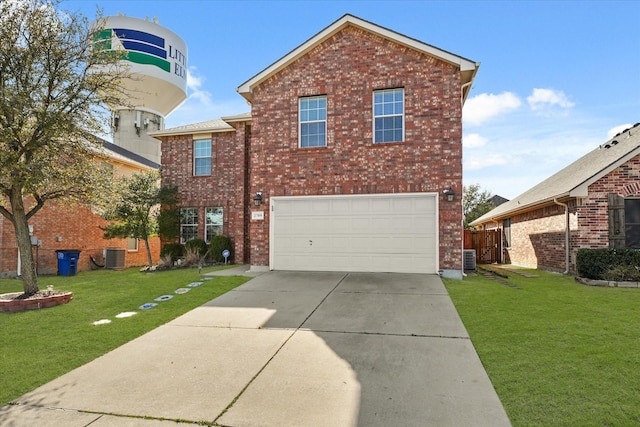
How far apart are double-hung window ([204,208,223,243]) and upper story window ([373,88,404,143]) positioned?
7916 millimetres

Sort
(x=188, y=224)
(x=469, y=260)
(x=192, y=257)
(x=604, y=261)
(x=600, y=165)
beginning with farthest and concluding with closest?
(x=188, y=224) < (x=192, y=257) < (x=469, y=260) < (x=600, y=165) < (x=604, y=261)

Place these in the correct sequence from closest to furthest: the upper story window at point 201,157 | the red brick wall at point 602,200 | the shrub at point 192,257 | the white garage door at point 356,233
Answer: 1. the white garage door at point 356,233
2. the red brick wall at point 602,200
3. the shrub at point 192,257
4. the upper story window at point 201,157

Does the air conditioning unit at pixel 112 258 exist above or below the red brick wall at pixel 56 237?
below

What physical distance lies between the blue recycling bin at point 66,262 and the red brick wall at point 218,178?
4480mm

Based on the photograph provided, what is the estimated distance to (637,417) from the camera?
11.2 ft

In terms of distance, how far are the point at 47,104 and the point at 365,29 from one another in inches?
348

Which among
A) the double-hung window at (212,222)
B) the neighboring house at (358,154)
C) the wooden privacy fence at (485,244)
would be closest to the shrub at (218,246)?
the double-hung window at (212,222)

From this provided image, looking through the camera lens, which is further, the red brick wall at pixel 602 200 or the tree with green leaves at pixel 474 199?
the tree with green leaves at pixel 474 199

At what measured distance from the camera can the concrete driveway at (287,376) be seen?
3725 millimetres

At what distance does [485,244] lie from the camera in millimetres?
19953

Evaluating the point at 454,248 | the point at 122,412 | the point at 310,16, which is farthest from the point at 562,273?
the point at 122,412

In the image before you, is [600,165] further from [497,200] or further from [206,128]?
[497,200]

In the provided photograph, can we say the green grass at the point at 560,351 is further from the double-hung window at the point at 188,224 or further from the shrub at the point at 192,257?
the double-hung window at the point at 188,224

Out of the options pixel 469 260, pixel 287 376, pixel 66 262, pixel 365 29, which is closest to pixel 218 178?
pixel 66 262
